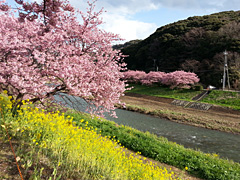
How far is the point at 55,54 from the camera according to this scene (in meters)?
5.18

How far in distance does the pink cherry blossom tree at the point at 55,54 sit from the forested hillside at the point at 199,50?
32787 mm

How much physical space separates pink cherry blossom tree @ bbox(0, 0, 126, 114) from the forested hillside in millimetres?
32787

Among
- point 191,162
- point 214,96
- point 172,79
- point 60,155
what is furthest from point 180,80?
point 60,155

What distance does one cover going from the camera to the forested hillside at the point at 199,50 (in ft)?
120

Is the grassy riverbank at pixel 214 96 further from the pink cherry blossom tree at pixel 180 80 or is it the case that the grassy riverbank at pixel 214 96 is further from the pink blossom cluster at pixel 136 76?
the pink blossom cluster at pixel 136 76

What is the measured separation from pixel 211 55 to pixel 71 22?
43.6 m

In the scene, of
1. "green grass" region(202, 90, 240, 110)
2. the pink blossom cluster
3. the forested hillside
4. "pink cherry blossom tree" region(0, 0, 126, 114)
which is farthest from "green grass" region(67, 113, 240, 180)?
the pink blossom cluster

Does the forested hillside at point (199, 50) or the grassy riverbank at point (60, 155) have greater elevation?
the forested hillside at point (199, 50)

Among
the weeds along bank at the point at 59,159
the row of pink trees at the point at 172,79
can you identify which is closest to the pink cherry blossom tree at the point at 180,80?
the row of pink trees at the point at 172,79

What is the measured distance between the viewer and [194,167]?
7543 mm

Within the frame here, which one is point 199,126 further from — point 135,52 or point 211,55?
point 135,52

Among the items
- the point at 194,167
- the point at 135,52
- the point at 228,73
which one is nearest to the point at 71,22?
the point at 194,167

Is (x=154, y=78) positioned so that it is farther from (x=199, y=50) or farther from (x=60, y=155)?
(x=60, y=155)

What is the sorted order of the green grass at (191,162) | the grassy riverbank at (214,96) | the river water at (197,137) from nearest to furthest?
the green grass at (191,162) → the river water at (197,137) → the grassy riverbank at (214,96)
